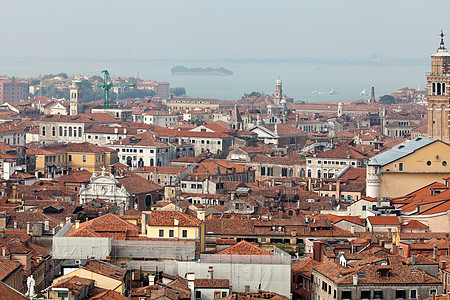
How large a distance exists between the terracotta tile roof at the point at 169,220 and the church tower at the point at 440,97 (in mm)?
30287

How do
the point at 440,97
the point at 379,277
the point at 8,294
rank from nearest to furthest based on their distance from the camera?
the point at 8,294, the point at 379,277, the point at 440,97

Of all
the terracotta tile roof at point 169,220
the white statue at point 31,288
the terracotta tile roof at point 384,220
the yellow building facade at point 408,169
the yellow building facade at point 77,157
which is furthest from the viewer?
the yellow building facade at point 77,157

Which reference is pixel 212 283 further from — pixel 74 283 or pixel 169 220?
pixel 169 220

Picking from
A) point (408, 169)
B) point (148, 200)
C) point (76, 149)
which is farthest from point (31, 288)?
point (76, 149)

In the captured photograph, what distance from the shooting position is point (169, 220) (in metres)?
Answer: 28.4

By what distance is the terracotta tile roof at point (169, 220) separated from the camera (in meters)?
28.3

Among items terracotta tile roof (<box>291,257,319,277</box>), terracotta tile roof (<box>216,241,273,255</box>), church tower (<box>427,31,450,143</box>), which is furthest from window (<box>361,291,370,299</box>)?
Result: church tower (<box>427,31,450,143</box>)

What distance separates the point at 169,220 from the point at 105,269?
4.33 m

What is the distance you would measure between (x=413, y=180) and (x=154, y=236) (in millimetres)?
19010

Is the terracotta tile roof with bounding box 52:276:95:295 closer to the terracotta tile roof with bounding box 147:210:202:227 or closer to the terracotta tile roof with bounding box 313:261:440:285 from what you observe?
the terracotta tile roof with bounding box 313:261:440:285

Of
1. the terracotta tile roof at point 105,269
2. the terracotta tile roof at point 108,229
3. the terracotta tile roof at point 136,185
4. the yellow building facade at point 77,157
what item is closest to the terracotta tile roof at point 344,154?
the yellow building facade at point 77,157

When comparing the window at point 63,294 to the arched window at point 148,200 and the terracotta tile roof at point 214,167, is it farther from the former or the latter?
the terracotta tile roof at point 214,167

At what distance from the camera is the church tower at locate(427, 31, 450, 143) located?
57.6m

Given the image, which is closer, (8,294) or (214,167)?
(8,294)
